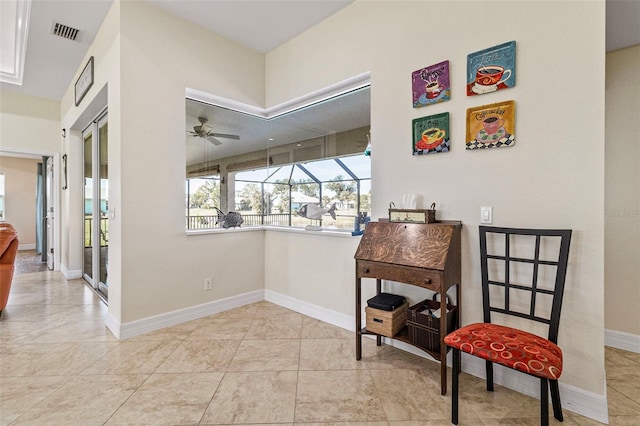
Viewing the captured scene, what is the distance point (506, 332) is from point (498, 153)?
1.09 meters

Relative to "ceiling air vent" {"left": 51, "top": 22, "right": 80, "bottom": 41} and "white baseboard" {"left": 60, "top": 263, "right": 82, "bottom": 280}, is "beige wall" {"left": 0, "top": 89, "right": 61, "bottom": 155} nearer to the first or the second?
"white baseboard" {"left": 60, "top": 263, "right": 82, "bottom": 280}

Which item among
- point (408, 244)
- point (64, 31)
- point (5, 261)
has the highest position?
point (64, 31)

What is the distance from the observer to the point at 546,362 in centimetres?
143

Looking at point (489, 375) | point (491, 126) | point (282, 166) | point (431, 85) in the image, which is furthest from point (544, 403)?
point (282, 166)

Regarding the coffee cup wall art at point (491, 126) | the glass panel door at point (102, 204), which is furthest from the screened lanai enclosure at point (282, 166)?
the glass panel door at point (102, 204)

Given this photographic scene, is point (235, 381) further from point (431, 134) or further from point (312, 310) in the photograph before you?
point (431, 134)

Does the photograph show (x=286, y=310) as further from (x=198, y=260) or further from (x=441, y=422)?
(x=441, y=422)

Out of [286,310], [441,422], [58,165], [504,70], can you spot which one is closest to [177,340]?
[286,310]

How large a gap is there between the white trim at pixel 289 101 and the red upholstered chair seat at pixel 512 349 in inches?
85.9

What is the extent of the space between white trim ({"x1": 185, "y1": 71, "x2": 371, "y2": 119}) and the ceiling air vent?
1.37 meters

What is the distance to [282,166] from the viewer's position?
3.70 m

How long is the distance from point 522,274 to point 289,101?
2.73 m

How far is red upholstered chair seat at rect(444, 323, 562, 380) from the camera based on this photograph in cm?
142

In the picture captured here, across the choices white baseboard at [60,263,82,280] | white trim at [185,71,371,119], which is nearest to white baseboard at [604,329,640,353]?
white trim at [185,71,371,119]
